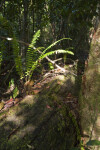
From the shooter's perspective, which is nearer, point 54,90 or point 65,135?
point 65,135

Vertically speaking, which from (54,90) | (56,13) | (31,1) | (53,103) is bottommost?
(53,103)

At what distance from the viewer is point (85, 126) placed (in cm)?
132

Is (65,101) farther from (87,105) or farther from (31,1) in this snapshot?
(31,1)

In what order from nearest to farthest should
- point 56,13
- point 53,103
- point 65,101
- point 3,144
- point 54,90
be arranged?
point 3,144 < point 53,103 < point 65,101 < point 54,90 < point 56,13

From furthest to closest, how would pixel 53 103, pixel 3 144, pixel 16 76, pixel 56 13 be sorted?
1. pixel 16 76
2. pixel 56 13
3. pixel 53 103
4. pixel 3 144

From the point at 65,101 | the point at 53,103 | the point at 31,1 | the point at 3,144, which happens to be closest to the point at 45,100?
the point at 53,103

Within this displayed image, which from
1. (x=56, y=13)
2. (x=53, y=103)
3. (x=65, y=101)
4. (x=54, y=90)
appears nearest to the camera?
(x=53, y=103)

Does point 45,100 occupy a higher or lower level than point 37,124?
higher

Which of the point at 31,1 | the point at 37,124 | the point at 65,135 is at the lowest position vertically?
the point at 65,135

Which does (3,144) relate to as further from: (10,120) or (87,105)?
(87,105)

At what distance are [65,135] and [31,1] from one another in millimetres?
3818

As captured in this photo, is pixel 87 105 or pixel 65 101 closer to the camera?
pixel 87 105

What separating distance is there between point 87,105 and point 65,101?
0.36m

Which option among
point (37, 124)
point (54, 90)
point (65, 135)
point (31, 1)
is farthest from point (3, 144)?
point (31, 1)
